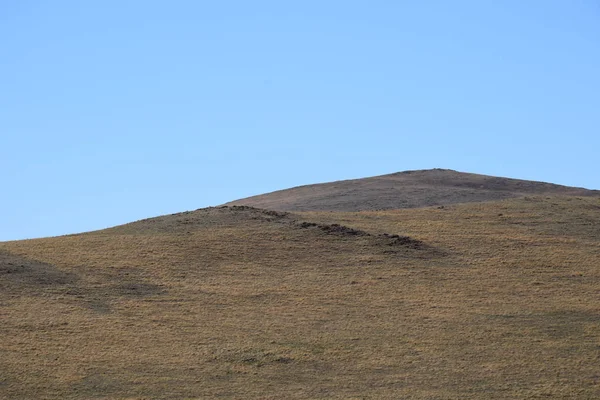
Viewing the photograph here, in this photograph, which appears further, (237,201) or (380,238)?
(237,201)

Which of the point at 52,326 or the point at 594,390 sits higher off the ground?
the point at 52,326

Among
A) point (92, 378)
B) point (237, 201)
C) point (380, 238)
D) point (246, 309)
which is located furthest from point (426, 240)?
point (237, 201)

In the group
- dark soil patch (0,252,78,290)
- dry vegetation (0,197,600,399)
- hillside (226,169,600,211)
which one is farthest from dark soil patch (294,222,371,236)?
dark soil patch (0,252,78,290)

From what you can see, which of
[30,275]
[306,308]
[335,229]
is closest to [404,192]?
[335,229]

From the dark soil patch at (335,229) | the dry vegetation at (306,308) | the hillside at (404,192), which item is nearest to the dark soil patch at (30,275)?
the dry vegetation at (306,308)

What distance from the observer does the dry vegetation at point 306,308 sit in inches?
1022

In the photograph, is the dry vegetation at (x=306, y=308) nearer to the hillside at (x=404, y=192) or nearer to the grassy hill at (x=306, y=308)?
the grassy hill at (x=306, y=308)

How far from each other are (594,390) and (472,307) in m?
7.75

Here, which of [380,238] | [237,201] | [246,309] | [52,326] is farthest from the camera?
[237,201]

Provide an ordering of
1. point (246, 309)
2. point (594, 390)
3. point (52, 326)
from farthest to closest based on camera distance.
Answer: point (246, 309)
point (52, 326)
point (594, 390)

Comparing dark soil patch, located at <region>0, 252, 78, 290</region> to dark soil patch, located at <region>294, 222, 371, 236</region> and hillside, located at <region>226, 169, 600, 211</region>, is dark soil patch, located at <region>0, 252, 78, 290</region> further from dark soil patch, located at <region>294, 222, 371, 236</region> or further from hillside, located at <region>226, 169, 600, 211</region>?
hillside, located at <region>226, 169, 600, 211</region>

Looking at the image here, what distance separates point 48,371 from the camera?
86.4ft

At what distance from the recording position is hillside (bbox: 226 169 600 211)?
56.7m

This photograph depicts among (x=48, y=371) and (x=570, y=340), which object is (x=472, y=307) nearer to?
(x=570, y=340)
